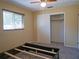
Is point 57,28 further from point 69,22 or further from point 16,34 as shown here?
point 16,34

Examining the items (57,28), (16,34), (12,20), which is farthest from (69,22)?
(12,20)

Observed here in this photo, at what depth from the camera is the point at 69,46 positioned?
5129 mm

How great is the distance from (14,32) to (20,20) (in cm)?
98

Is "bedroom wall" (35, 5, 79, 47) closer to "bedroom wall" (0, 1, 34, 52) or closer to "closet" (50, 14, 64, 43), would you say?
"closet" (50, 14, 64, 43)

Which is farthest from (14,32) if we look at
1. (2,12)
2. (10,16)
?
(2,12)

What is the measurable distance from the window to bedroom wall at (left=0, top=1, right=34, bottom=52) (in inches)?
8.5

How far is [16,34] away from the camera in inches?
191

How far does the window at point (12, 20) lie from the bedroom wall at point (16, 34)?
0.22 m

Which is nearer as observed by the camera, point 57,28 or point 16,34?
point 16,34

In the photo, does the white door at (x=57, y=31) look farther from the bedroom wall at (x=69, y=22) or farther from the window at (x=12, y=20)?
the window at (x=12, y=20)

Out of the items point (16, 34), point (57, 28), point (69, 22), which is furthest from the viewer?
point (57, 28)

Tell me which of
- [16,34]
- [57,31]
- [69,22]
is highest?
[69,22]

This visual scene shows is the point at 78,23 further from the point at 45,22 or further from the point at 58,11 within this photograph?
the point at 45,22

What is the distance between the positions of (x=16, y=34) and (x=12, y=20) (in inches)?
30.0
